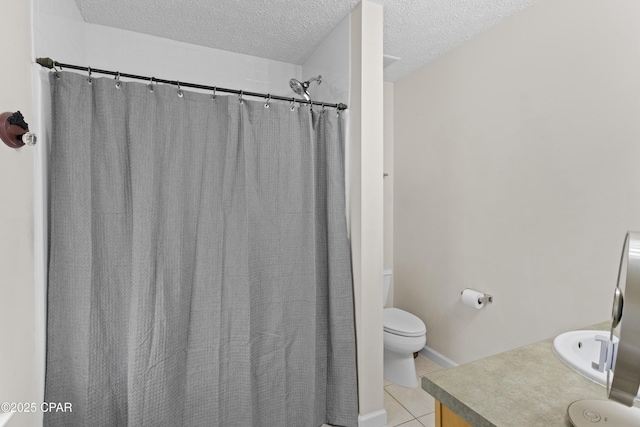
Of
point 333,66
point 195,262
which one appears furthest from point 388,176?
point 195,262

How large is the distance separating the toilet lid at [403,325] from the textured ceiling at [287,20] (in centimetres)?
190

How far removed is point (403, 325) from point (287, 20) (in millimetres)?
2181

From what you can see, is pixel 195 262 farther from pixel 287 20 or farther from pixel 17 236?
pixel 287 20

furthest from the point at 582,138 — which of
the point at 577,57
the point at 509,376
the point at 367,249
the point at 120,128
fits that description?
the point at 120,128

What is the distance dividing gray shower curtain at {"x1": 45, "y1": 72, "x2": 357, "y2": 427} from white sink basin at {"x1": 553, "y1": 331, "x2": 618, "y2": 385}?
3.42 ft

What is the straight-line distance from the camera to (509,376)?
2.93 feet

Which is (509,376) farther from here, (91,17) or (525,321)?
(91,17)

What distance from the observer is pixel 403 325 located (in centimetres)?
234

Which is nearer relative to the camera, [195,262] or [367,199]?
[195,262]

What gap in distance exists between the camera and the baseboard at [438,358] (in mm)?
2474

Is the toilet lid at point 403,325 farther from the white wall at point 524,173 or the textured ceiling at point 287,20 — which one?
the textured ceiling at point 287,20

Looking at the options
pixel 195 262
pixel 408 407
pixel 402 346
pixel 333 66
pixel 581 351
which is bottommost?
pixel 408 407

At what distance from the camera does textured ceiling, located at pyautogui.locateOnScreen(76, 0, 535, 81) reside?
184 centimetres

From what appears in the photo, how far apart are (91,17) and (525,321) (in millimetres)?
3232
